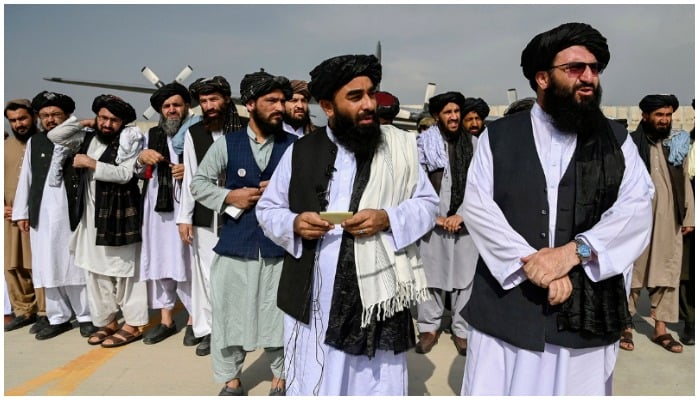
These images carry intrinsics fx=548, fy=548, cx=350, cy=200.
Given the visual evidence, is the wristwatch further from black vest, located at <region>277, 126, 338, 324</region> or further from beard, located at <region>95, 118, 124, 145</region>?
beard, located at <region>95, 118, 124, 145</region>

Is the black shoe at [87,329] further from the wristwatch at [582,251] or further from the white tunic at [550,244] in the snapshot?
the wristwatch at [582,251]

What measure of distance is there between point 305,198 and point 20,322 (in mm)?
3433

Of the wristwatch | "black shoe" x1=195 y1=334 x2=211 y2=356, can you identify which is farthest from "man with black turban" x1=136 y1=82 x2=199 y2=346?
the wristwatch

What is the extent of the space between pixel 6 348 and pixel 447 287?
3.19m

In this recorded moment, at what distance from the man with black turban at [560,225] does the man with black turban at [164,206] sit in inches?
99.2

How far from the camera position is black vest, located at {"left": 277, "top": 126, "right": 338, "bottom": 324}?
2.24 metres

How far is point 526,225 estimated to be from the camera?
1.97m

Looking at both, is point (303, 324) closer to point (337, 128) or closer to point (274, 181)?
point (274, 181)

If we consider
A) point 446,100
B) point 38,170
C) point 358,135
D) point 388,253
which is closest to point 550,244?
point 388,253

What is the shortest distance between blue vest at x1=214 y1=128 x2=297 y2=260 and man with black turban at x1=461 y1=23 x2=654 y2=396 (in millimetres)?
1231

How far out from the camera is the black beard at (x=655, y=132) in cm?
381

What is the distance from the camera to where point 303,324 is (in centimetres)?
231

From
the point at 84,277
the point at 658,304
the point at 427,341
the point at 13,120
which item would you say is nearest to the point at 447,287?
the point at 427,341

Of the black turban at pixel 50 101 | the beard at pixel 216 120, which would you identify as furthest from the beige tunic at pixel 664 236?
the black turban at pixel 50 101
